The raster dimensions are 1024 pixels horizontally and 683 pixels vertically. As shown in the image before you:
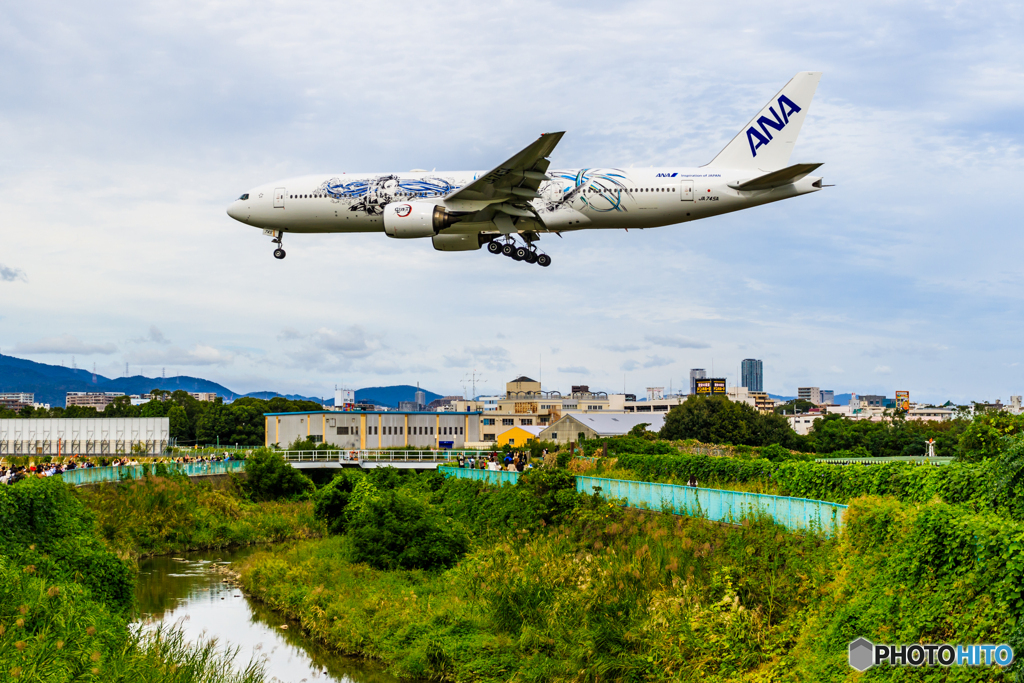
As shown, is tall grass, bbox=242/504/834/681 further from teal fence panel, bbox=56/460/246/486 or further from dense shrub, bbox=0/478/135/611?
teal fence panel, bbox=56/460/246/486

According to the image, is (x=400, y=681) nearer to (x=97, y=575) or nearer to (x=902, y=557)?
(x=97, y=575)

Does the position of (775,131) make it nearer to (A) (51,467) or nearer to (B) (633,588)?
(B) (633,588)

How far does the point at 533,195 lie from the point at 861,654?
21.3 metres

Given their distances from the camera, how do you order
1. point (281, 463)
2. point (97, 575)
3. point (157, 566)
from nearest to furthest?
point (97, 575) → point (157, 566) → point (281, 463)

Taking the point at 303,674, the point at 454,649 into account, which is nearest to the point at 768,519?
the point at 454,649

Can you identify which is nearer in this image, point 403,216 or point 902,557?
point 902,557

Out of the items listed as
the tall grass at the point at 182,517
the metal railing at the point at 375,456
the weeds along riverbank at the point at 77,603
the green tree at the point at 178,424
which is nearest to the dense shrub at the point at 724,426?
the metal railing at the point at 375,456

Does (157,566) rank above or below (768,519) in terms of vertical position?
below

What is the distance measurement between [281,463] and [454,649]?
1467 inches

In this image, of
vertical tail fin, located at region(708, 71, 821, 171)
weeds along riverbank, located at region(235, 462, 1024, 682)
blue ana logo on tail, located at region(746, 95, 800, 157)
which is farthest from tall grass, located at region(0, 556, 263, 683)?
blue ana logo on tail, located at region(746, 95, 800, 157)

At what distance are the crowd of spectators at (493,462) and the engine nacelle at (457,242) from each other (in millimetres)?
15251

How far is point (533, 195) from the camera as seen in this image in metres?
33.1

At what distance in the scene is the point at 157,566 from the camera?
142 ft

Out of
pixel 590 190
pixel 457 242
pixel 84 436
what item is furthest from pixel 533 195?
pixel 84 436
